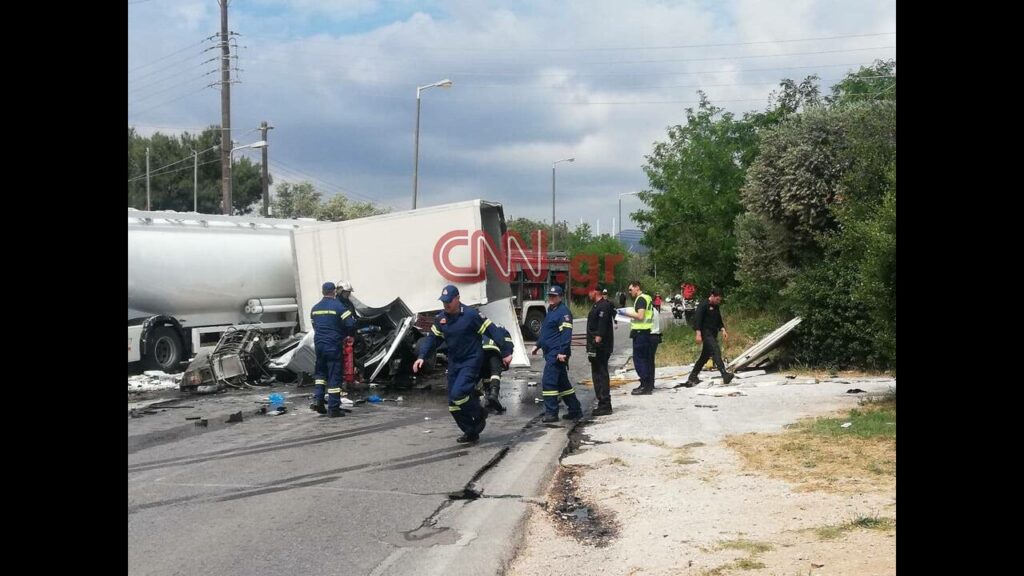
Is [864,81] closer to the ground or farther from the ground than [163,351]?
farther from the ground

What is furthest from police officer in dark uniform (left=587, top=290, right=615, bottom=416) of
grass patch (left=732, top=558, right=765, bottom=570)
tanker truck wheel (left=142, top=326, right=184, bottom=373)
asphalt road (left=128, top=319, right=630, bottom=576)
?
tanker truck wheel (left=142, top=326, right=184, bottom=373)

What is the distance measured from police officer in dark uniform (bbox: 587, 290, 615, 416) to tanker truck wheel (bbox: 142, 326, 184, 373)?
8874 millimetres

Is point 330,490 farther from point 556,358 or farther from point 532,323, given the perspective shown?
point 532,323

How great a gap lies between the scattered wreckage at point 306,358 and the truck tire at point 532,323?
369 inches

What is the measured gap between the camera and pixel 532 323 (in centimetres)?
2570

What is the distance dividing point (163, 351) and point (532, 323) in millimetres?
11324

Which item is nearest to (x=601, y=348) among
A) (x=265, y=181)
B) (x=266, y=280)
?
(x=266, y=280)

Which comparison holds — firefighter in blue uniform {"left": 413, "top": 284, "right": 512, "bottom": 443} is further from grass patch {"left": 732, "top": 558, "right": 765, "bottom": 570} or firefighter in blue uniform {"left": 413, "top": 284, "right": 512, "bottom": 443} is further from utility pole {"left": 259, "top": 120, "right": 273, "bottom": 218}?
utility pole {"left": 259, "top": 120, "right": 273, "bottom": 218}

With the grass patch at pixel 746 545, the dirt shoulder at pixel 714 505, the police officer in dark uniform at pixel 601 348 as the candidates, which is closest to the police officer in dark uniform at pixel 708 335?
the police officer in dark uniform at pixel 601 348

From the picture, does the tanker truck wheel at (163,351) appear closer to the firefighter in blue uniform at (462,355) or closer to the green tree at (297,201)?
the firefighter in blue uniform at (462,355)

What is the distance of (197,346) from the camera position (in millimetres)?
17469

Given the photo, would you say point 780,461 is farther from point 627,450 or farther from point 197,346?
point 197,346

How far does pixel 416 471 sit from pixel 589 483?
1664 millimetres
